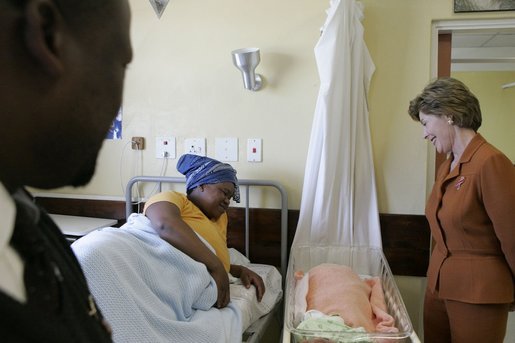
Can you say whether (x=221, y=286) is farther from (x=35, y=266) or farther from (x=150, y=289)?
(x=35, y=266)

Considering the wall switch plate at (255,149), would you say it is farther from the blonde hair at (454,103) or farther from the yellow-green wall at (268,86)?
the blonde hair at (454,103)

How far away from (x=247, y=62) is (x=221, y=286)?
104cm

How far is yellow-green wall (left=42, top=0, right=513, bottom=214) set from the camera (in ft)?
6.06

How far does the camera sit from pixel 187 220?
→ 5.24ft

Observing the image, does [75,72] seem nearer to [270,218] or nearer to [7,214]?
[7,214]

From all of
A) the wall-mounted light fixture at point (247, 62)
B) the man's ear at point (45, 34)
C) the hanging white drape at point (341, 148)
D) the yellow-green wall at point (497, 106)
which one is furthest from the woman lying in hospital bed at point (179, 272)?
the yellow-green wall at point (497, 106)

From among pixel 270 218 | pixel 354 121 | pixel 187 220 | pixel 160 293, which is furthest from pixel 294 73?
pixel 160 293

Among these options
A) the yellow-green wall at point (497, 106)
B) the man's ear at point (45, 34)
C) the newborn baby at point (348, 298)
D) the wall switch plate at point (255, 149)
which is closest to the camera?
the man's ear at point (45, 34)

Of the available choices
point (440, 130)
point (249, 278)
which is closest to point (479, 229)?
point (440, 130)

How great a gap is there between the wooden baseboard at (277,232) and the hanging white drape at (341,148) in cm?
15

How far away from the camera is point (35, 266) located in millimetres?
384

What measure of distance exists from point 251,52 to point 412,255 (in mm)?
1304

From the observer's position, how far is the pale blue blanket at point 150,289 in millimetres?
1054

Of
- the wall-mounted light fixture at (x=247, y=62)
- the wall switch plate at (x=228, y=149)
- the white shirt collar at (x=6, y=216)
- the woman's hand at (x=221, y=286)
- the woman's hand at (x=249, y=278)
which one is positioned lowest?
the woman's hand at (x=249, y=278)
